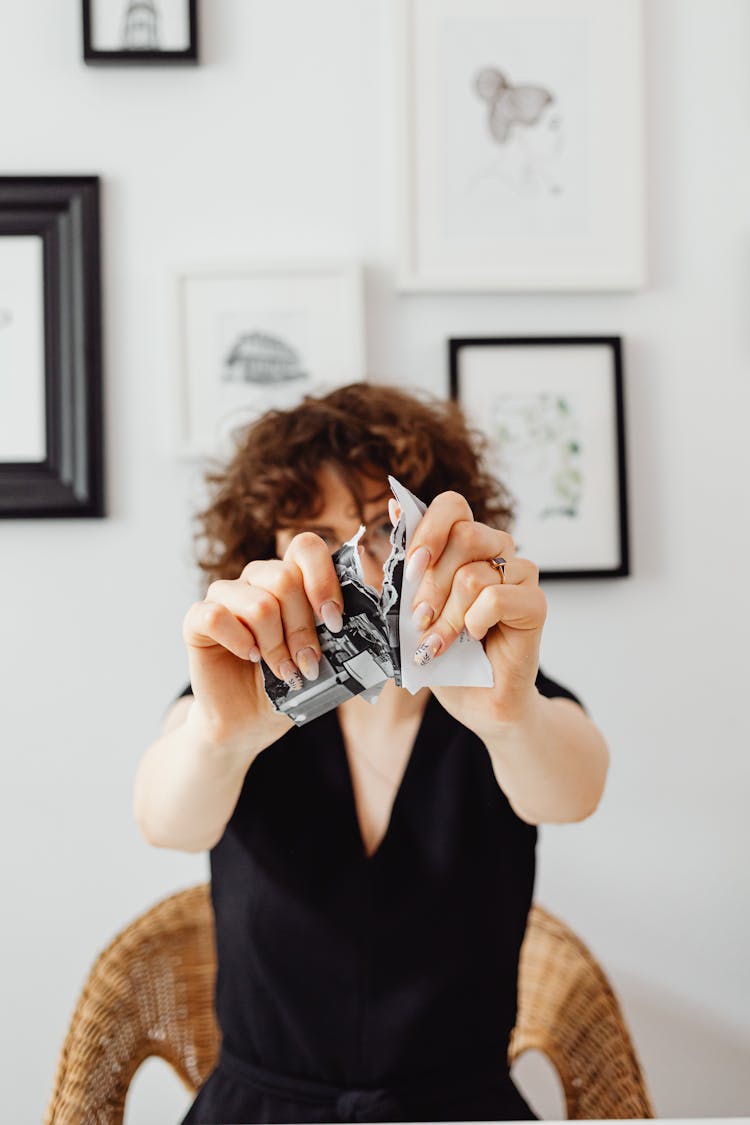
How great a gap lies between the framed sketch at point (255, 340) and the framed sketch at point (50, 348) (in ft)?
0.46

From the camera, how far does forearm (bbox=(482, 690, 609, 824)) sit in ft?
2.69

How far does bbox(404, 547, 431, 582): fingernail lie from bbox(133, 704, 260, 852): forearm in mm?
238

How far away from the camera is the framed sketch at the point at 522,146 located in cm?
136

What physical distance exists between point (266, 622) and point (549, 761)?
365mm

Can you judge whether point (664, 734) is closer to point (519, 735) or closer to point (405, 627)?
point (519, 735)

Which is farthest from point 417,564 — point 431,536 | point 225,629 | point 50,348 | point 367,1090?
point 50,348

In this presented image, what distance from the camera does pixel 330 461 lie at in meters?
1.00

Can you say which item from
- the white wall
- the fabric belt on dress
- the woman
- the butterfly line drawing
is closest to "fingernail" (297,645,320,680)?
the woman

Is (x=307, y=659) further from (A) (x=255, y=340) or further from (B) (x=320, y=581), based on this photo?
(A) (x=255, y=340)

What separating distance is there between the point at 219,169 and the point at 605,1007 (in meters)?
1.18

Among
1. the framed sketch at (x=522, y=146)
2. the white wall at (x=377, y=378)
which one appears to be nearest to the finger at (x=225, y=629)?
the white wall at (x=377, y=378)

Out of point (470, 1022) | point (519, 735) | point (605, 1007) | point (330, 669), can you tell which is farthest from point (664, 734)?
point (330, 669)

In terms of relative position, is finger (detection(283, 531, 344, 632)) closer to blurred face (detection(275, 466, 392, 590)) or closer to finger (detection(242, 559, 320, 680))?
finger (detection(242, 559, 320, 680))

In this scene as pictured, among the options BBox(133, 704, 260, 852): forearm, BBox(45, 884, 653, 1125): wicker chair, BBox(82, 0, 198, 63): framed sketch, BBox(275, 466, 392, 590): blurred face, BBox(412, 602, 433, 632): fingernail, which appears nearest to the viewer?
BBox(412, 602, 433, 632): fingernail
